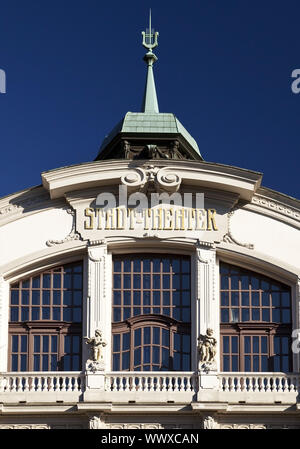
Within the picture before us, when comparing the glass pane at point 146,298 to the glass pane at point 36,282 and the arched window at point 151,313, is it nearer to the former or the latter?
the arched window at point 151,313

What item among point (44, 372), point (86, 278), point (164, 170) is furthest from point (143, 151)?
point (44, 372)

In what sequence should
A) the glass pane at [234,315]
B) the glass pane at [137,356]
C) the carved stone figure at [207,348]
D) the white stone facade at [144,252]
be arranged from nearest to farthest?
1. the white stone facade at [144,252]
2. the carved stone figure at [207,348]
3. the glass pane at [137,356]
4. the glass pane at [234,315]

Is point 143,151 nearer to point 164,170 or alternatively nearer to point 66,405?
point 164,170

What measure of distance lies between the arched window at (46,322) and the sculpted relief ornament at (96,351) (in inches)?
35.6

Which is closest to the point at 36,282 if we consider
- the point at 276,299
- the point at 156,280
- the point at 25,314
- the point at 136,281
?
the point at 25,314

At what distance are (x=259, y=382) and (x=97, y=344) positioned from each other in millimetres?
5188

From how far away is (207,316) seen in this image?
4831 cm

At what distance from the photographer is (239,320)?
48938mm

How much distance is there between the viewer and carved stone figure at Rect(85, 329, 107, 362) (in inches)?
1869

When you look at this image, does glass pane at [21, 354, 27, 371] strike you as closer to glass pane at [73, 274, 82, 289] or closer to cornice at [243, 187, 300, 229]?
glass pane at [73, 274, 82, 289]

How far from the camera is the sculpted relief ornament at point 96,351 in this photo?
155ft

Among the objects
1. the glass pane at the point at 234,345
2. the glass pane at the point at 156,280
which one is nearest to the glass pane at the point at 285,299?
the glass pane at the point at 234,345

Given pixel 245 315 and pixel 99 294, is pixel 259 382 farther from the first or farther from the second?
pixel 99 294

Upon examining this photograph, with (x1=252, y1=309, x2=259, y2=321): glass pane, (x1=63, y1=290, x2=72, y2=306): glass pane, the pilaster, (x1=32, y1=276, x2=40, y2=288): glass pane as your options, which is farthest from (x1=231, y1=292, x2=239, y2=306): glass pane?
(x1=32, y1=276, x2=40, y2=288): glass pane
